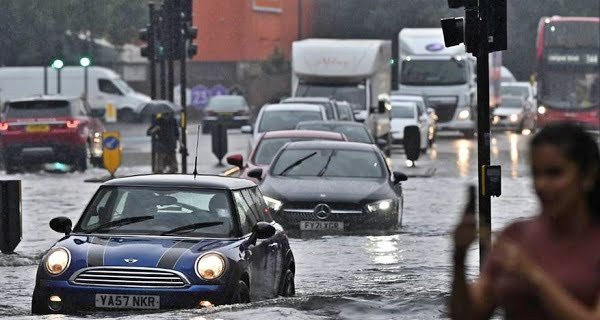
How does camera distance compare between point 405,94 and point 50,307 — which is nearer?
point 50,307

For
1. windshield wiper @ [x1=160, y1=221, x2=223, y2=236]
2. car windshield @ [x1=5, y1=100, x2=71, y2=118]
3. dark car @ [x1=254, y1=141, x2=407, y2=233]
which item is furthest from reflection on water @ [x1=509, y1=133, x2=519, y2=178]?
windshield wiper @ [x1=160, y1=221, x2=223, y2=236]

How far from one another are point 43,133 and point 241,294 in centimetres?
2560

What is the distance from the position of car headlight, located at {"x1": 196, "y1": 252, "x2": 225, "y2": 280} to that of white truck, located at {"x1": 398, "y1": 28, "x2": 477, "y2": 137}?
47.3 meters

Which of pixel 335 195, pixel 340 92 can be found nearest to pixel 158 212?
pixel 335 195

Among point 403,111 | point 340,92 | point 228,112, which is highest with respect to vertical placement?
point 340,92

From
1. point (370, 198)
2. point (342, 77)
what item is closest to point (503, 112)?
point (342, 77)

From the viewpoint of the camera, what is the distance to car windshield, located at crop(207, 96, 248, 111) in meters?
65.4

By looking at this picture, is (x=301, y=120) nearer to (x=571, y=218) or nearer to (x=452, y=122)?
(x=452, y=122)

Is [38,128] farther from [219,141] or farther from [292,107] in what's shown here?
[292,107]

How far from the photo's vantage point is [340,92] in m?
47.3

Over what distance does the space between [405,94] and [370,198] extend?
37.8 metres

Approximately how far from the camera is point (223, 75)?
83.4 meters

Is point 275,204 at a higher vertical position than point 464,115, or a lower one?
higher

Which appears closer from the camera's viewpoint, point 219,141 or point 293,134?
point 293,134
